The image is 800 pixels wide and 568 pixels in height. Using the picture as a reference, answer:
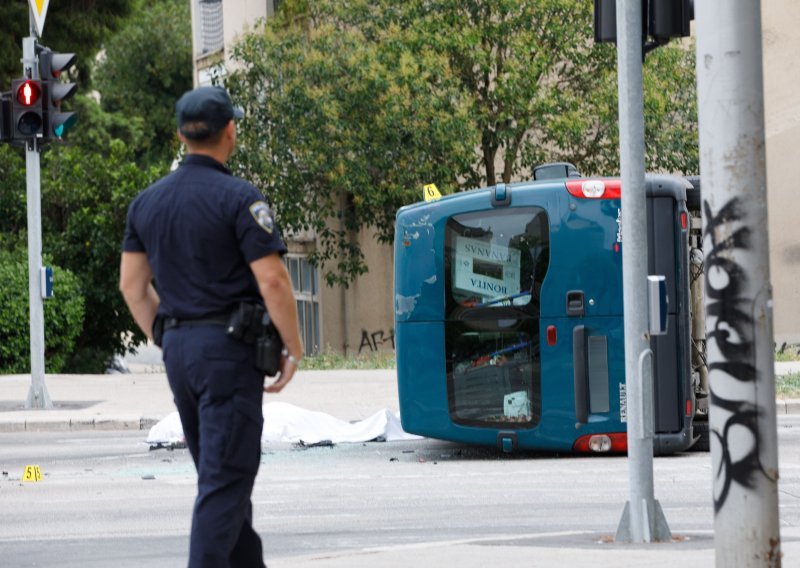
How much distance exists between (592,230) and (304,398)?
732 centimetres

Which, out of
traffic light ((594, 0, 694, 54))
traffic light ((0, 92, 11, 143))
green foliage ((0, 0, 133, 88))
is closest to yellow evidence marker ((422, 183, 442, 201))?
traffic light ((594, 0, 694, 54))

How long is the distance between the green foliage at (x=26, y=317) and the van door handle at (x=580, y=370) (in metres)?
14.4

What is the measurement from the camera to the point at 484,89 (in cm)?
2766

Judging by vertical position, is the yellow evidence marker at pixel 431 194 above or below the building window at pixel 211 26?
below

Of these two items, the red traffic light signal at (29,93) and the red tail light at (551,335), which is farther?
the red traffic light signal at (29,93)

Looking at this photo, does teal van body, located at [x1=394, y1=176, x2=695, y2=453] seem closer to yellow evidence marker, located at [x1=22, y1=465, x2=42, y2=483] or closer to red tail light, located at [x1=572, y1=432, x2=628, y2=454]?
red tail light, located at [x1=572, y1=432, x2=628, y2=454]

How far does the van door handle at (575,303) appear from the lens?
12188 millimetres

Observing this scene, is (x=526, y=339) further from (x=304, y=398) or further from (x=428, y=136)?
(x=428, y=136)

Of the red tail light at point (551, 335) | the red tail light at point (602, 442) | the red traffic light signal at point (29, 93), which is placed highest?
the red traffic light signal at point (29, 93)

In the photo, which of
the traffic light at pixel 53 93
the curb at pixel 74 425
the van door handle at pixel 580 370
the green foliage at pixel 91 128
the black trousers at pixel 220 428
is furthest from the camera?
the green foliage at pixel 91 128

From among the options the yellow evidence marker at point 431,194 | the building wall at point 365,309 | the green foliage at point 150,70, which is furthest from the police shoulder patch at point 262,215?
the green foliage at point 150,70

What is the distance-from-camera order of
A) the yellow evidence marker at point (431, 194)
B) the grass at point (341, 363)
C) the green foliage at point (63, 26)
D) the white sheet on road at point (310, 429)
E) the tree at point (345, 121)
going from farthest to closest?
1. the green foliage at point (63, 26)
2. the tree at point (345, 121)
3. the grass at point (341, 363)
4. the white sheet on road at point (310, 429)
5. the yellow evidence marker at point (431, 194)

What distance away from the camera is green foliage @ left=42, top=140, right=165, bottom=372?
27359mm

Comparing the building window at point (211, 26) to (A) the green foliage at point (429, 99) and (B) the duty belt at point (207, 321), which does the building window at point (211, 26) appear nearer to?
(A) the green foliage at point (429, 99)
